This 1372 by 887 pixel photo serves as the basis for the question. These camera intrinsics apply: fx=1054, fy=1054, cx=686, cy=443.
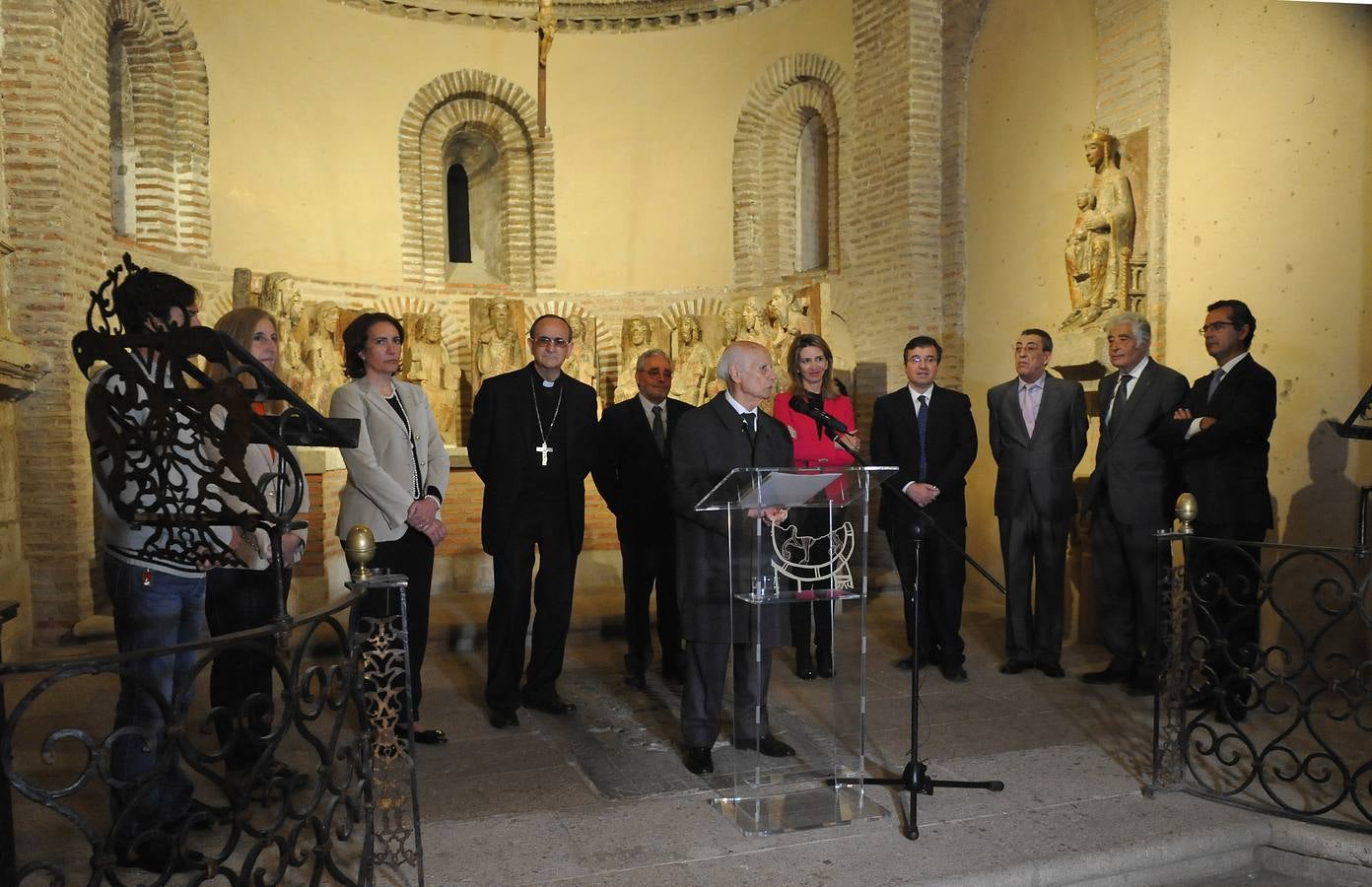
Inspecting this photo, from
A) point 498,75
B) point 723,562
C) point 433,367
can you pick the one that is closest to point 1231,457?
point 723,562

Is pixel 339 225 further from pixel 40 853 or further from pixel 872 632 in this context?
pixel 40 853

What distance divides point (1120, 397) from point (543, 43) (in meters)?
6.92

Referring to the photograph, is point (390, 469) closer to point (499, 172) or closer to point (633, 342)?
point (633, 342)

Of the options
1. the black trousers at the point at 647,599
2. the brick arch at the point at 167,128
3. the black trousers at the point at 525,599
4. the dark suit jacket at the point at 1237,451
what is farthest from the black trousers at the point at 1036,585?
the brick arch at the point at 167,128

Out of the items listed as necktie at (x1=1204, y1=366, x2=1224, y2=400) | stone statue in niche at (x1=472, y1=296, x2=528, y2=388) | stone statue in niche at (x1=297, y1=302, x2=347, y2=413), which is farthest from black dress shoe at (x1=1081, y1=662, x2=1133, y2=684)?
stone statue in niche at (x1=297, y1=302, x2=347, y2=413)

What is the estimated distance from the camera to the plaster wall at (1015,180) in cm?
730

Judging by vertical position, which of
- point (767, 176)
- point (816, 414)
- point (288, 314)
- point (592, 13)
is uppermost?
point (592, 13)

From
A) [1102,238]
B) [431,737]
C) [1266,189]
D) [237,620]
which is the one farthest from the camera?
[1102,238]

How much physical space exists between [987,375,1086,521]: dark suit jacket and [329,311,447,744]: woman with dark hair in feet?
9.85

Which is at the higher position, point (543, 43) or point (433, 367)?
point (543, 43)

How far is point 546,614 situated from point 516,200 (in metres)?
7.61

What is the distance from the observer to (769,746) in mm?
3393

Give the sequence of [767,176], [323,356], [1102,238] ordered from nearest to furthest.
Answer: [1102,238] < [323,356] < [767,176]

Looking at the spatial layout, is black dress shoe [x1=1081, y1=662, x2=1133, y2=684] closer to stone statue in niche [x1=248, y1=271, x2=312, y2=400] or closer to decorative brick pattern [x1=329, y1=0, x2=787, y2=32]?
stone statue in niche [x1=248, y1=271, x2=312, y2=400]
